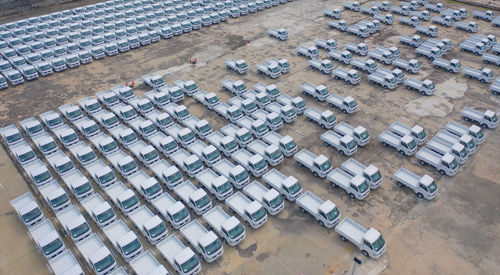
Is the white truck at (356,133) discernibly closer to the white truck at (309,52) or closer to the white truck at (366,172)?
the white truck at (366,172)

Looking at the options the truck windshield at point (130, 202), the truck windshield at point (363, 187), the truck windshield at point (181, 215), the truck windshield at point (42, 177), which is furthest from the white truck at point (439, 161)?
the truck windshield at point (42, 177)

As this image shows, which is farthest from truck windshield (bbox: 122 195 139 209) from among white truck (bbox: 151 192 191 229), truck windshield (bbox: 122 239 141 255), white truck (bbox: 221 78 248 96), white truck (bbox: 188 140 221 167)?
white truck (bbox: 221 78 248 96)

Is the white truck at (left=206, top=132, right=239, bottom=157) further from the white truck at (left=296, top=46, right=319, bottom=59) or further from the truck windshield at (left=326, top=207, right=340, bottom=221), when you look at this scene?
the white truck at (left=296, top=46, right=319, bottom=59)

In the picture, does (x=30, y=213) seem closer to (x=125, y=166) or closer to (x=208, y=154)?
(x=125, y=166)

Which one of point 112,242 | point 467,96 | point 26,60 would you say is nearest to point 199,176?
point 112,242

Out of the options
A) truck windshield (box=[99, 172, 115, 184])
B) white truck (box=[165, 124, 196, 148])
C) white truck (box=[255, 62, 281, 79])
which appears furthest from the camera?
white truck (box=[255, 62, 281, 79])
